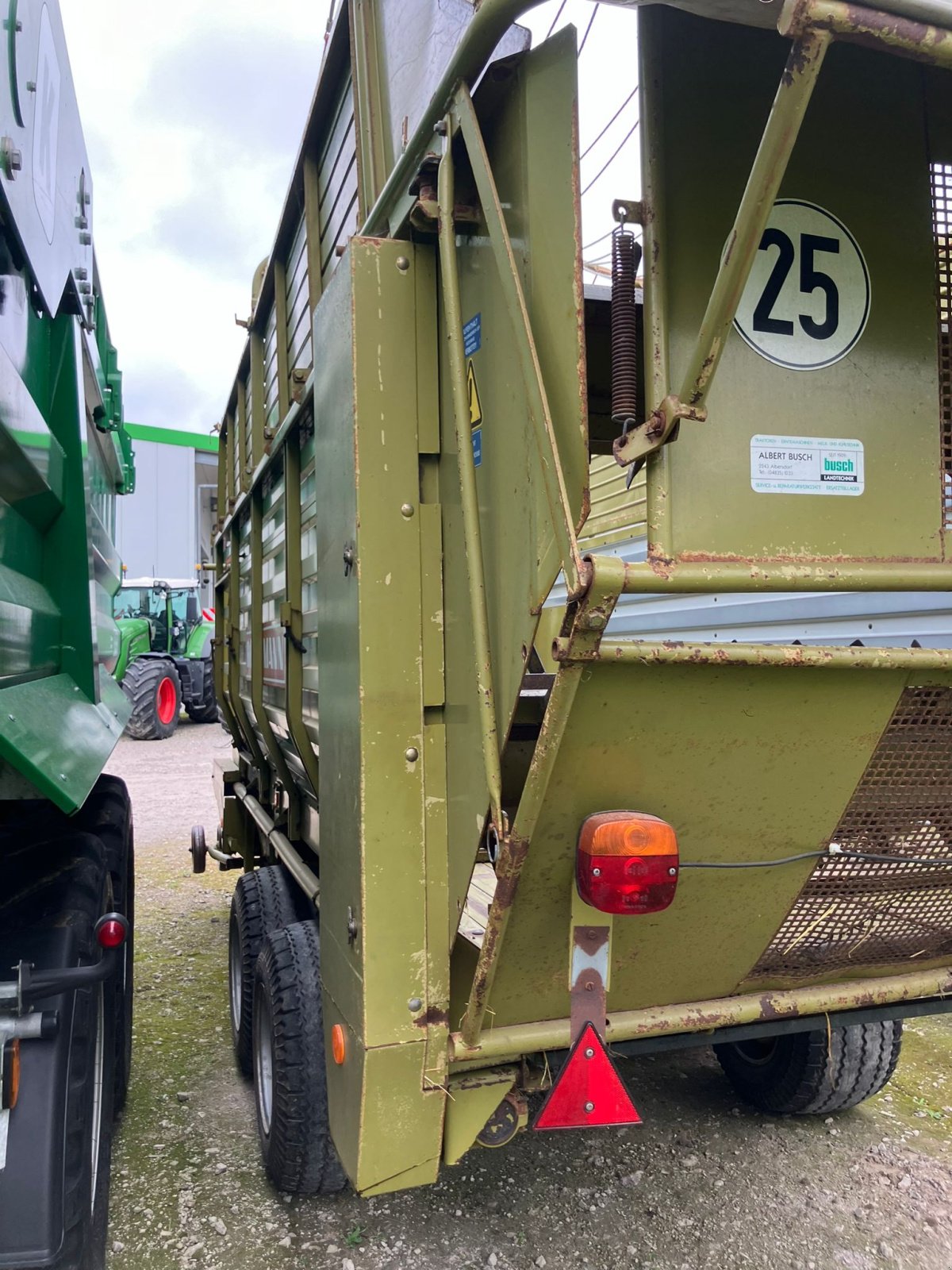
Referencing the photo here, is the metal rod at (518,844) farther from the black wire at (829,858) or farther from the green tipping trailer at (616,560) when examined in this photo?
the black wire at (829,858)

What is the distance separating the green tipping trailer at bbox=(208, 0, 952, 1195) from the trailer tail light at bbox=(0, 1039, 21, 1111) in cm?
64

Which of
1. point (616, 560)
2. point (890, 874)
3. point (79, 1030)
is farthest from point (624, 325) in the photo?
point (79, 1030)

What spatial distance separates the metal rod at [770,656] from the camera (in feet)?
5.02

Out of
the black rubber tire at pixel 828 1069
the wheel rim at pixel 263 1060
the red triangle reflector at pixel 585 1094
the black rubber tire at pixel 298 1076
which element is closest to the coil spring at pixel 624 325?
the red triangle reflector at pixel 585 1094

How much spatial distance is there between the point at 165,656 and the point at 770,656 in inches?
580

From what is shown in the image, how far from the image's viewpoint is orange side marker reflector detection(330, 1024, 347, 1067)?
6.77 feet

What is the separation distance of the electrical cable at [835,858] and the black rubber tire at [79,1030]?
48.4 inches

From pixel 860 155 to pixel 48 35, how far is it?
1577 mm

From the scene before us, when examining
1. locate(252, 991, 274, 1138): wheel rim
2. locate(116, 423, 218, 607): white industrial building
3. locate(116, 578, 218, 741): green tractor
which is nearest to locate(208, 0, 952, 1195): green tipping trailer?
locate(252, 991, 274, 1138): wheel rim

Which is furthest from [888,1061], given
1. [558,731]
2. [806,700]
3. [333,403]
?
[333,403]

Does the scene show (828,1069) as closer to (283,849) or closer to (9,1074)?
(283,849)

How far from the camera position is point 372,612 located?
1934 millimetres

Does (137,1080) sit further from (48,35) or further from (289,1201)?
(48,35)

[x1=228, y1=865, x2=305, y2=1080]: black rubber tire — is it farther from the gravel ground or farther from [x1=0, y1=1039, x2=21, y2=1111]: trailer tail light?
[x1=0, y1=1039, x2=21, y2=1111]: trailer tail light
